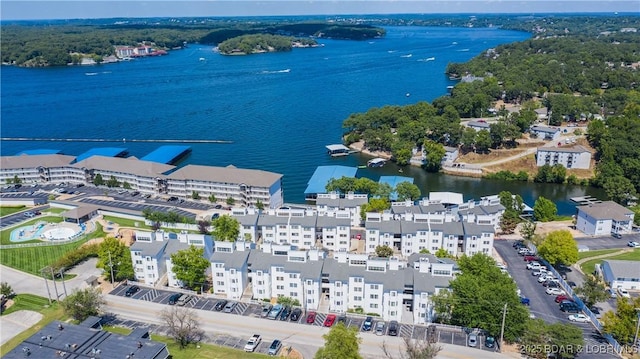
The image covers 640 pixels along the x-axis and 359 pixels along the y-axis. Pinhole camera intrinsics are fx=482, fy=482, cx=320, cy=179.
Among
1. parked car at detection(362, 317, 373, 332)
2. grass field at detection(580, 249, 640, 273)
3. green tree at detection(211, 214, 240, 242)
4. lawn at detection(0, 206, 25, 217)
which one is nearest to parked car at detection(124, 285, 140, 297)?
green tree at detection(211, 214, 240, 242)

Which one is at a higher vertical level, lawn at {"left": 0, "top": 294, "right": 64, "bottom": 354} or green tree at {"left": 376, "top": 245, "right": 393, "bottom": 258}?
green tree at {"left": 376, "top": 245, "right": 393, "bottom": 258}

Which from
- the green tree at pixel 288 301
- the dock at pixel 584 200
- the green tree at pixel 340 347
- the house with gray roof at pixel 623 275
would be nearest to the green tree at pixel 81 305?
the green tree at pixel 288 301

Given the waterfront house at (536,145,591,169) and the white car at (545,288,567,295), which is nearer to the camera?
the white car at (545,288,567,295)

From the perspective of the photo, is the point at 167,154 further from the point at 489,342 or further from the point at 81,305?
the point at 489,342

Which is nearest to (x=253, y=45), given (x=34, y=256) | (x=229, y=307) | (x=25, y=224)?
(x=25, y=224)

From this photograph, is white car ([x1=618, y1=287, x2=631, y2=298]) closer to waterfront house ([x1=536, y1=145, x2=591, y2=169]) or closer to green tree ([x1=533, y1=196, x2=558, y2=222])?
green tree ([x1=533, y1=196, x2=558, y2=222])

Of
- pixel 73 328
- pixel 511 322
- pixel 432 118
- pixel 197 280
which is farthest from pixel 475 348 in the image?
pixel 432 118

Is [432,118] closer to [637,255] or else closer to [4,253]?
[637,255]
